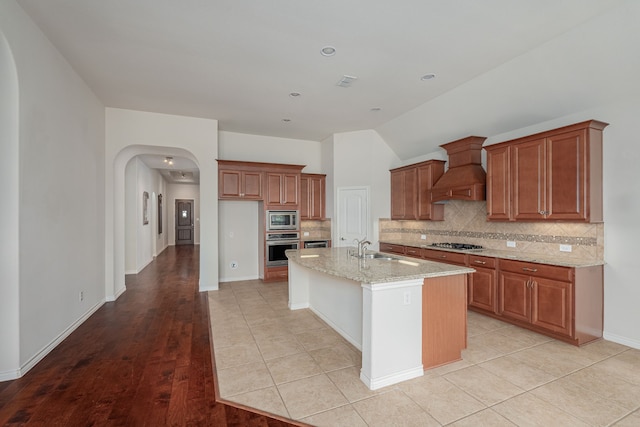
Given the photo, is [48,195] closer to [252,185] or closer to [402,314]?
Result: [252,185]

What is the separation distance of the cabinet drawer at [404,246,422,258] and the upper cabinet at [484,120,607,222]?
51.4 inches

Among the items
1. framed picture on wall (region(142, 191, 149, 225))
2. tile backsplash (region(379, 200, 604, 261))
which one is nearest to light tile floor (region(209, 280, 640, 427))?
tile backsplash (region(379, 200, 604, 261))

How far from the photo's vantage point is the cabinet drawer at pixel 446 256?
4.23 m

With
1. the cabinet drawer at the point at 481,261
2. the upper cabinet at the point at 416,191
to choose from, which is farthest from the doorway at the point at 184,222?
the cabinet drawer at the point at 481,261

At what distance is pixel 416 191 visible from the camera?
5480 millimetres

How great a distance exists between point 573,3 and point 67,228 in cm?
547

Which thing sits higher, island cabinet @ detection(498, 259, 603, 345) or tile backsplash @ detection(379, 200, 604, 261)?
tile backsplash @ detection(379, 200, 604, 261)

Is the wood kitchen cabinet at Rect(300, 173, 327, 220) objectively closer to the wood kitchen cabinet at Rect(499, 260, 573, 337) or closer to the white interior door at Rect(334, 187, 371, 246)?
the white interior door at Rect(334, 187, 371, 246)

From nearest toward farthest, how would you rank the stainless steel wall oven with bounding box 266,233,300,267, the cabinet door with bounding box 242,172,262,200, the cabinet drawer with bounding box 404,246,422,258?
the cabinet drawer with bounding box 404,246,422,258, the cabinet door with bounding box 242,172,262,200, the stainless steel wall oven with bounding box 266,233,300,267

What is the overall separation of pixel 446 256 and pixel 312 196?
310 cm

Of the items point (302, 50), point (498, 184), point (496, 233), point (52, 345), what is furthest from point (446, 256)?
point (52, 345)

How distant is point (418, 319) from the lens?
2.52m

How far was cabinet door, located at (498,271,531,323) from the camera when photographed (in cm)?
344

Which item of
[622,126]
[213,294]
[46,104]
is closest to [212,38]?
[46,104]
